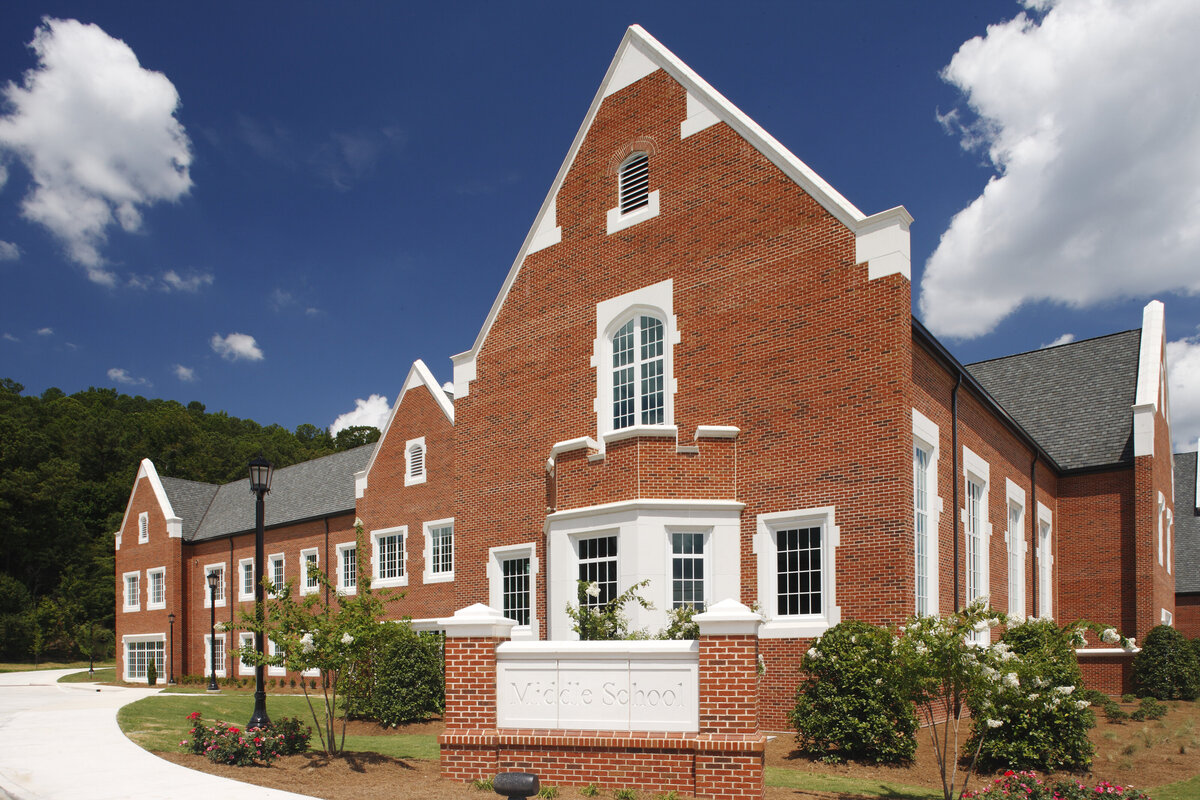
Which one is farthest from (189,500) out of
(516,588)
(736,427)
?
(736,427)

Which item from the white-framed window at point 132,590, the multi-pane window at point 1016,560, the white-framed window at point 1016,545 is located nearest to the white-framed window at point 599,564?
the white-framed window at point 1016,545

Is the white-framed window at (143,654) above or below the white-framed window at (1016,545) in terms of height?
below

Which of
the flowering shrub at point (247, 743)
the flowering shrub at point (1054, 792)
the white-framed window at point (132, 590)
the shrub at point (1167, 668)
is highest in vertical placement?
the flowering shrub at point (1054, 792)

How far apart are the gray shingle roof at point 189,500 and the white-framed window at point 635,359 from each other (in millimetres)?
32800

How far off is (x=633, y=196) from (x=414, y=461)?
46.5 feet

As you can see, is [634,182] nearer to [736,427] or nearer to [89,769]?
[736,427]

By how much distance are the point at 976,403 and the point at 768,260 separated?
7.34 m

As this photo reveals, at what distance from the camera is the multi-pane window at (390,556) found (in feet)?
93.9

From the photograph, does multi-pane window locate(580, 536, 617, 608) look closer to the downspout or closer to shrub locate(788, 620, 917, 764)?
shrub locate(788, 620, 917, 764)

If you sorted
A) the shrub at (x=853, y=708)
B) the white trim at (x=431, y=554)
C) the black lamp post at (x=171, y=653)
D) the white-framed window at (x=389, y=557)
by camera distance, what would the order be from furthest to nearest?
1. the black lamp post at (x=171, y=653)
2. the white-framed window at (x=389, y=557)
3. the white trim at (x=431, y=554)
4. the shrub at (x=853, y=708)

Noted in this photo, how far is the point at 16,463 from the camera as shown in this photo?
208 feet

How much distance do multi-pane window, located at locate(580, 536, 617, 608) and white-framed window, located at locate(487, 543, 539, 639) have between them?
289 centimetres

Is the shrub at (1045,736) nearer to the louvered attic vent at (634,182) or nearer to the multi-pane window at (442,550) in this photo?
the louvered attic vent at (634,182)

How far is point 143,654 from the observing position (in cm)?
4322
